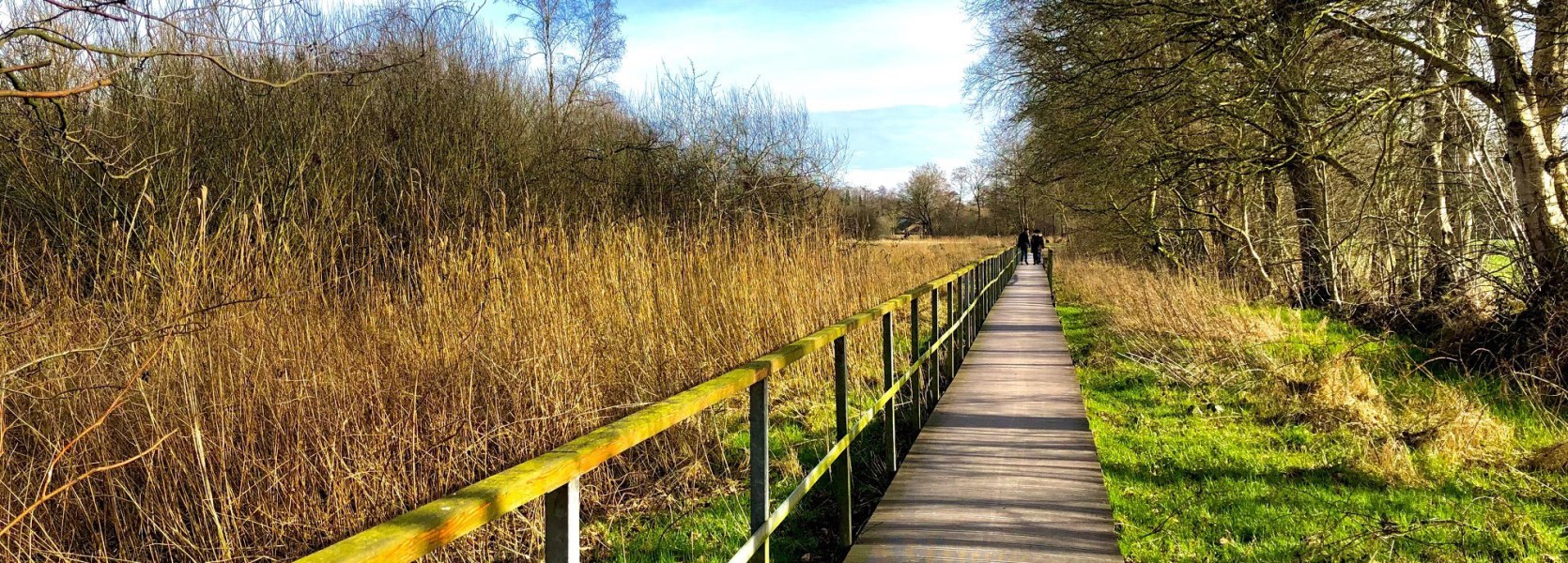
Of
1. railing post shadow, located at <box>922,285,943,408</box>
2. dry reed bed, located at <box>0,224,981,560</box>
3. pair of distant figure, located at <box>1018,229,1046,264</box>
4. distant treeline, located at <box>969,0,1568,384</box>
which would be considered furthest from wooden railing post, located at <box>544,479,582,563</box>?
pair of distant figure, located at <box>1018,229,1046,264</box>

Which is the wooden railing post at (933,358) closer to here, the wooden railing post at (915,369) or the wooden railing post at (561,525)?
the wooden railing post at (915,369)

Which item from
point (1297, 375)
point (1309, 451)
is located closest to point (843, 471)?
point (1309, 451)

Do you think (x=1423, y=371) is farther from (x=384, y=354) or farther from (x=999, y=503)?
(x=384, y=354)

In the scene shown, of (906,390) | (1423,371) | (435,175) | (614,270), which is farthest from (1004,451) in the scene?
(435,175)

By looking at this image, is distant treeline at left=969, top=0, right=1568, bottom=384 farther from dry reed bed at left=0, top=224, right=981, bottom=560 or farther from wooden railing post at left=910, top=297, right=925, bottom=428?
dry reed bed at left=0, top=224, right=981, bottom=560

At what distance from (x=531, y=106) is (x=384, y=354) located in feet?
29.7

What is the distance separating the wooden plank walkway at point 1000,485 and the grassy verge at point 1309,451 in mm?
204

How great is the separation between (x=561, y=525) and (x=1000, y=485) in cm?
301

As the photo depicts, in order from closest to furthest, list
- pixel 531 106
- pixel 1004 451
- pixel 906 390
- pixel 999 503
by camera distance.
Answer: pixel 999 503, pixel 1004 451, pixel 906 390, pixel 531 106

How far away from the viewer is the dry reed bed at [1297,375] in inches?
177

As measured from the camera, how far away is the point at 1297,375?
6195 millimetres

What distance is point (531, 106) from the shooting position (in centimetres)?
1225

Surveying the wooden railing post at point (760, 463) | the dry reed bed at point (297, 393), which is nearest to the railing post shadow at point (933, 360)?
the dry reed bed at point (297, 393)

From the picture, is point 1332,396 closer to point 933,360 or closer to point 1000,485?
point 933,360
